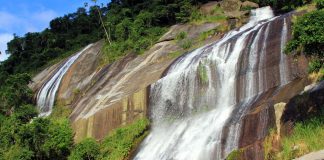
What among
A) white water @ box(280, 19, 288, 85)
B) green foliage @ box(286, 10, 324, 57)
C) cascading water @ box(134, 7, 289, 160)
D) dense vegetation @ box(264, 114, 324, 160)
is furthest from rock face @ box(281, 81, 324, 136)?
white water @ box(280, 19, 288, 85)

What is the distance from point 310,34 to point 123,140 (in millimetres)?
11831

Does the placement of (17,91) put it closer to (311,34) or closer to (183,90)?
(183,90)

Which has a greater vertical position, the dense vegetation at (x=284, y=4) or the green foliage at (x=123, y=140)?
the dense vegetation at (x=284, y=4)

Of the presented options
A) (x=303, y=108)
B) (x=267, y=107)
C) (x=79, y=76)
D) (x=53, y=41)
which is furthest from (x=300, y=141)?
(x=53, y=41)

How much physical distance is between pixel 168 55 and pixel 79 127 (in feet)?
26.2

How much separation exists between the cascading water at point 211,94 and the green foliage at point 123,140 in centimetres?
55

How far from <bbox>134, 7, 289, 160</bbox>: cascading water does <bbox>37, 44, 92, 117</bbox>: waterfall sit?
13.1 m

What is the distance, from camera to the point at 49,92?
40.4 meters

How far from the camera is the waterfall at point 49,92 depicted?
39.1 meters

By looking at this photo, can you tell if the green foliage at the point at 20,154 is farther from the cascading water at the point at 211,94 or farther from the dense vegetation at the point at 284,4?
the dense vegetation at the point at 284,4

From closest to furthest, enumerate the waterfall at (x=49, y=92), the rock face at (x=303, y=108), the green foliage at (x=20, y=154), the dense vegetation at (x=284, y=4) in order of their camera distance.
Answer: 1. the rock face at (x=303, y=108)
2. the green foliage at (x=20, y=154)
3. the dense vegetation at (x=284, y=4)
4. the waterfall at (x=49, y=92)

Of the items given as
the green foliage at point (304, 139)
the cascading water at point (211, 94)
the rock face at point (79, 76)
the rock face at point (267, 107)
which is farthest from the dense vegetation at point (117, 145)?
the rock face at point (79, 76)

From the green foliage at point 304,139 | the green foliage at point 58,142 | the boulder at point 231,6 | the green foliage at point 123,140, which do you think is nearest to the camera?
the green foliage at point 304,139

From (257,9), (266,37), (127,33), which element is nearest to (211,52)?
(266,37)
